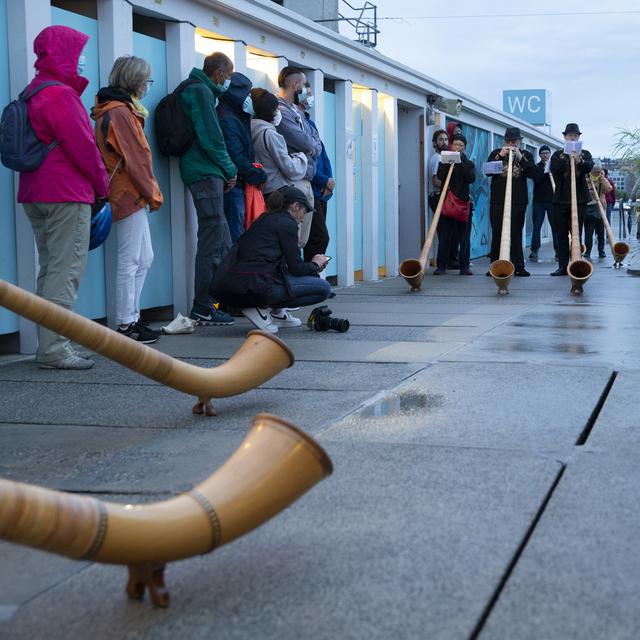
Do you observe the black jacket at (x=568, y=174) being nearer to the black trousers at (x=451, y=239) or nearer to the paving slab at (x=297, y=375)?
the black trousers at (x=451, y=239)

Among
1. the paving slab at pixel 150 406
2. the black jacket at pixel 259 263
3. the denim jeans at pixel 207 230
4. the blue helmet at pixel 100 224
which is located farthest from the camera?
the denim jeans at pixel 207 230

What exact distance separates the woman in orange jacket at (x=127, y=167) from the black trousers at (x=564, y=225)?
815cm

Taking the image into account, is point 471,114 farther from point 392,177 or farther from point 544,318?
point 544,318

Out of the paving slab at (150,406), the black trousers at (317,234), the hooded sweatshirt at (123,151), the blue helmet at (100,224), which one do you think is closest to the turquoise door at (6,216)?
the blue helmet at (100,224)

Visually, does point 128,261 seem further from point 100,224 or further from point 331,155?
point 331,155

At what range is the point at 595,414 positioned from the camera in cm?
509

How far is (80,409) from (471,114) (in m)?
16.4

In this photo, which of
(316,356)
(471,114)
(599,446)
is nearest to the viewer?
(599,446)

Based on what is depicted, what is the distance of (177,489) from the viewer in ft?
12.6

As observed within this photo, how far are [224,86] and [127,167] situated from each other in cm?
167

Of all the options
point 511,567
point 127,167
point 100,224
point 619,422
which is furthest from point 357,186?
point 511,567

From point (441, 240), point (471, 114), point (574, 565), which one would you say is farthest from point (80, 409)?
point (471, 114)

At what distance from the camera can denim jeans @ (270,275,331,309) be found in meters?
8.28

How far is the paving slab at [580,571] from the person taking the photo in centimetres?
259
